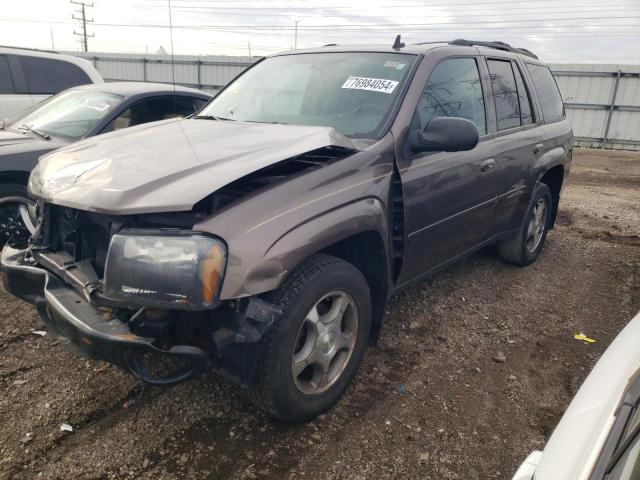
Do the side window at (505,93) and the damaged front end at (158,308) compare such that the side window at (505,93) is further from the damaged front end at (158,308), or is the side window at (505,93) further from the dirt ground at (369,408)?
the damaged front end at (158,308)

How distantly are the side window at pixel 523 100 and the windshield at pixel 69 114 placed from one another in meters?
3.66

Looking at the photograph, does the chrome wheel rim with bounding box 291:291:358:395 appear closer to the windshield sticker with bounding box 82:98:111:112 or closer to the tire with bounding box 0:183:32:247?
the tire with bounding box 0:183:32:247

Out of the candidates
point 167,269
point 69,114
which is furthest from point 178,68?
point 167,269

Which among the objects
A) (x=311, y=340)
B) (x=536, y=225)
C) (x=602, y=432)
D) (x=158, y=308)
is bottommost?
(x=536, y=225)

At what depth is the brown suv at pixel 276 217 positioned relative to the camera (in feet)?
6.71

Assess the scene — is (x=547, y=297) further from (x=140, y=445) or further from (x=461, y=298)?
(x=140, y=445)

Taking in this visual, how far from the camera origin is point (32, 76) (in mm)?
6531

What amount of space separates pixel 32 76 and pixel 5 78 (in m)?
0.30

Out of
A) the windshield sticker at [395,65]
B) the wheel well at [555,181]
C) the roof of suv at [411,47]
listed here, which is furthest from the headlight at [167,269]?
the wheel well at [555,181]

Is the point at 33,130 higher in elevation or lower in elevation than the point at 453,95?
lower

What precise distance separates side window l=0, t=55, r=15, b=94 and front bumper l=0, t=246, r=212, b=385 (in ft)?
16.9

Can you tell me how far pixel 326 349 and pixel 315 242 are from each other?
60 cm

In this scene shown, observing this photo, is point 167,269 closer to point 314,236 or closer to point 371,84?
point 314,236

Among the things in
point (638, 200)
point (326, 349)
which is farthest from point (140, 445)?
point (638, 200)
